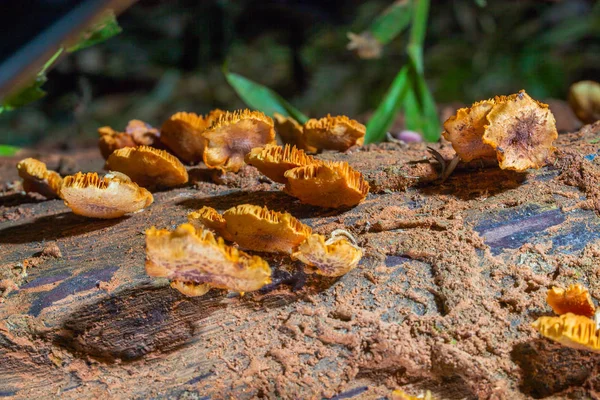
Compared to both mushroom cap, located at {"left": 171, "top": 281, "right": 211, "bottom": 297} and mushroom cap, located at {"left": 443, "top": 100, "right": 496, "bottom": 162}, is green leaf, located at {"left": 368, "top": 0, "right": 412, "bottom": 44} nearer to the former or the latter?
mushroom cap, located at {"left": 443, "top": 100, "right": 496, "bottom": 162}

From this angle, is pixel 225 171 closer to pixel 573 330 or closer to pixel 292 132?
pixel 292 132

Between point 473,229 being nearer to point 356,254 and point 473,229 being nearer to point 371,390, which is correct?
point 356,254

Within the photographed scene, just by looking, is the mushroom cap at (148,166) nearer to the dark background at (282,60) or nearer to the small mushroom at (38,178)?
the small mushroom at (38,178)

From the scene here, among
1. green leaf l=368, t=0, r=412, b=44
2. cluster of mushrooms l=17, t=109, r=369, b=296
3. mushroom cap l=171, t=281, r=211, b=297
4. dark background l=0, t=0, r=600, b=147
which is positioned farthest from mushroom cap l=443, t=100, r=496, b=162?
dark background l=0, t=0, r=600, b=147

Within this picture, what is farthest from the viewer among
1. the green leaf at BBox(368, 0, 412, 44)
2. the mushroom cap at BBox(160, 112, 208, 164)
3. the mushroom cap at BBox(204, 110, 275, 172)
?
the green leaf at BBox(368, 0, 412, 44)

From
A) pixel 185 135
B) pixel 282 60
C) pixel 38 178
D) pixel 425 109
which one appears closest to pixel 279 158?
pixel 185 135
